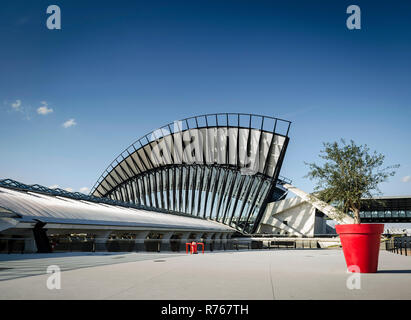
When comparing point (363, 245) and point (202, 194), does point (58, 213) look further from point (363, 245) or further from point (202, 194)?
point (202, 194)

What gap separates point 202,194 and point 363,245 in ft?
190

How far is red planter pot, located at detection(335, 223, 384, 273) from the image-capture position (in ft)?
31.6

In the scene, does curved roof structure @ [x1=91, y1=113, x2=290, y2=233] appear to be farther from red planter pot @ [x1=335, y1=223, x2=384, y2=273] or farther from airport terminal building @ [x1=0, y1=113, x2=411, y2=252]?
red planter pot @ [x1=335, y1=223, x2=384, y2=273]

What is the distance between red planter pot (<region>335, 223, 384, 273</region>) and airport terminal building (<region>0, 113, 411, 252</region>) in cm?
1848

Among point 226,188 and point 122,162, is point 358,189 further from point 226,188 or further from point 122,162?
point 122,162

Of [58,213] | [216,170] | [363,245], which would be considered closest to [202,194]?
[216,170]

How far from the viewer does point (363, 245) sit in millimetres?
9641

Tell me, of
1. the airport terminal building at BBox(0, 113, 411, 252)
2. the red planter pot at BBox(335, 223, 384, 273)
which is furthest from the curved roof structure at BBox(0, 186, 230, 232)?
the red planter pot at BBox(335, 223, 384, 273)

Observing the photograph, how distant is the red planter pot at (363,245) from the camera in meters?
9.62

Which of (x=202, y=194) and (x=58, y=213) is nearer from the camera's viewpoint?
(x=58, y=213)

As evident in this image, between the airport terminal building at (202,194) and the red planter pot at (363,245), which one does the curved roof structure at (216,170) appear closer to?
the airport terminal building at (202,194)

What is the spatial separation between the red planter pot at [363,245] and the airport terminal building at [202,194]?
18.5 m

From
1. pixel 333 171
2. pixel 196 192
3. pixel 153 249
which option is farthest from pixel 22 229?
pixel 196 192
